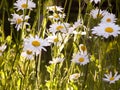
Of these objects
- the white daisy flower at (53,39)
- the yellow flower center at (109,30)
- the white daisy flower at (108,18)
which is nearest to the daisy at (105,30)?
the yellow flower center at (109,30)

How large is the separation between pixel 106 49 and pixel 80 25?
156mm

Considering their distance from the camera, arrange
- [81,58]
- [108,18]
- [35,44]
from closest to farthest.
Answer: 1. [35,44]
2. [81,58]
3. [108,18]

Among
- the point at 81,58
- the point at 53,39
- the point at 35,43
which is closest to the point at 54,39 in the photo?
the point at 53,39

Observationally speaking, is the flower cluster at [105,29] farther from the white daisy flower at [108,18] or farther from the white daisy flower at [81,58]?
the white daisy flower at [81,58]

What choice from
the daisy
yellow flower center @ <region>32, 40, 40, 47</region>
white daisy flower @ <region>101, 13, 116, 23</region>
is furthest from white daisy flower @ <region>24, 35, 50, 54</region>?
white daisy flower @ <region>101, 13, 116, 23</region>

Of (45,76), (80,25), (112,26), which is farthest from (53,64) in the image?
(45,76)

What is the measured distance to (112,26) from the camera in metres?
1.27

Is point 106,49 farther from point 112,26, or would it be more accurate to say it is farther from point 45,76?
point 45,76

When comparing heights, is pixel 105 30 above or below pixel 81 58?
above

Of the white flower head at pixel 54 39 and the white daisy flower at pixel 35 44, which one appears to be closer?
the white daisy flower at pixel 35 44

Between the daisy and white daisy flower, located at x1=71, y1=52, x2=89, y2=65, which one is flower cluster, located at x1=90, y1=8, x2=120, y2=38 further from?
white daisy flower, located at x1=71, y1=52, x2=89, y2=65

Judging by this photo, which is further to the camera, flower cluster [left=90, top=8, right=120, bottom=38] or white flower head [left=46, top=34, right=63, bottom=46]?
white flower head [left=46, top=34, right=63, bottom=46]

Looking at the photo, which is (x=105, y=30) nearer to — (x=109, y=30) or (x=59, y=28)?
(x=109, y=30)

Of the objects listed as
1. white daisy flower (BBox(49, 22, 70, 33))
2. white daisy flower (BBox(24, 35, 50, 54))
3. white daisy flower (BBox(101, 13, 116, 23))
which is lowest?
Answer: white daisy flower (BBox(49, 22, 70, 33))
